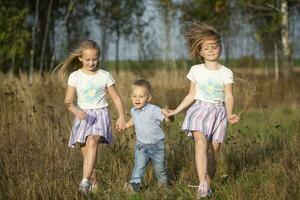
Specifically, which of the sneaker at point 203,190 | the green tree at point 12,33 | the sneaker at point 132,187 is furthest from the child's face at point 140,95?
the green tree at point 12,33

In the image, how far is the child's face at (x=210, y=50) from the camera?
5.45 metres

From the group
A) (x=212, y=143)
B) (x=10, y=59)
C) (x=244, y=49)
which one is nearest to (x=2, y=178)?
(x=212, y=143)

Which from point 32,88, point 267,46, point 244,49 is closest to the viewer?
point 32,88

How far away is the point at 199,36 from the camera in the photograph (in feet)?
18.2

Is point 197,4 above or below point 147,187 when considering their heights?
above

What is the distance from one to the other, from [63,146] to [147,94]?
1384 millimetres

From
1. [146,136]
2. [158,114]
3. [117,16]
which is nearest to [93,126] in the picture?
[146,136]

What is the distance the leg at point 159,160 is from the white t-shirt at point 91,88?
63 cm

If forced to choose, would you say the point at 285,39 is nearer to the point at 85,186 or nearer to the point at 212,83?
the point at 212,83

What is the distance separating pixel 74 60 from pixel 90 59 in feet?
0.98

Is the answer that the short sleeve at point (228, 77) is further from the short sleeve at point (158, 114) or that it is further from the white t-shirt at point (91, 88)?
the white t-shirt at point (91, 88)

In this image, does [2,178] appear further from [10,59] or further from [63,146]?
[10,59]

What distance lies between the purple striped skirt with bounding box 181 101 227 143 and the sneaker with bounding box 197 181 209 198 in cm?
45

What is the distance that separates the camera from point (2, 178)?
5.39 m
